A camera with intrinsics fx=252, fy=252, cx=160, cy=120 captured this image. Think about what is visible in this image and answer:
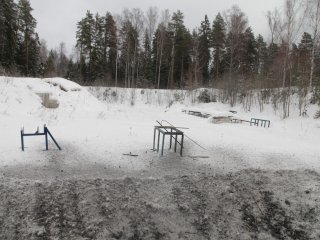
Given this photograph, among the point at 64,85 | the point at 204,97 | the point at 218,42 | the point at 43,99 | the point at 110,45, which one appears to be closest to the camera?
the point at 43,99

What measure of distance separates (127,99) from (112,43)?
13858 millimetres

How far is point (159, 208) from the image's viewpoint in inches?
159

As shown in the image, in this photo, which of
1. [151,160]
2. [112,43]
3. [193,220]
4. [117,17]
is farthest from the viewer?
[112,43]

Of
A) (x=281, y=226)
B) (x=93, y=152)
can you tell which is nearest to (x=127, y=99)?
(x=93, y=152)

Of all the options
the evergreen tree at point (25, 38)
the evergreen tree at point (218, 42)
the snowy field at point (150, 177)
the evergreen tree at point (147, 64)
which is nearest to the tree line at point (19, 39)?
the evergreen tree at point (25, 38)

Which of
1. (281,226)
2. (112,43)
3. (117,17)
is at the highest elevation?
(117,17)

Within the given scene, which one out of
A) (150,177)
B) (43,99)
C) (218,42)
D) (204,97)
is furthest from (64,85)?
(218,42)

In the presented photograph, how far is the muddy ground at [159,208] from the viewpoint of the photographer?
3475mm

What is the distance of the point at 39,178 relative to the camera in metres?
4.75

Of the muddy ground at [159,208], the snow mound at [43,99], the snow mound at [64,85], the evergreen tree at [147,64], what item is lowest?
the muddy ground at [159,208]

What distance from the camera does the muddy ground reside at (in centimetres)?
347

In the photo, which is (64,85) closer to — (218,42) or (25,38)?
(25,38)

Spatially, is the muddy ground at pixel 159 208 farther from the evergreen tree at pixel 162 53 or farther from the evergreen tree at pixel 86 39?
the evergreen tree at pixel 86 39

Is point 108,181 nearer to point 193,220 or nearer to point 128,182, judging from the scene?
point 128,182
